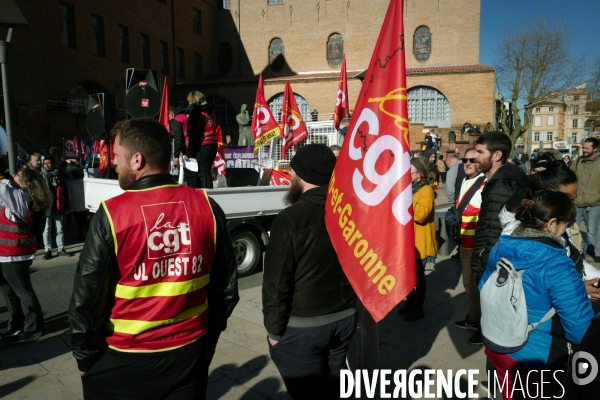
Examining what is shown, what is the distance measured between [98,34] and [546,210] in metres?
27.7

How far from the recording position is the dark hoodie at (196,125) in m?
6.46

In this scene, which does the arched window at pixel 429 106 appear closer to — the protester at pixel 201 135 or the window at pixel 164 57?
the window at pixel 164 57

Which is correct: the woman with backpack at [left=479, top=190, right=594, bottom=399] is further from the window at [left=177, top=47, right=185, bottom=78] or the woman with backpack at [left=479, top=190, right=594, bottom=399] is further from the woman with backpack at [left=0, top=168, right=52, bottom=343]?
the window at [left=177, top=47, right=185, bottom=78]

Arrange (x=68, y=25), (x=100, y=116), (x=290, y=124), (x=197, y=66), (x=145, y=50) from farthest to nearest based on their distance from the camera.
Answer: (x=197, y=66)
(x=145, y=50)
(x=68, y=25)
(x=290, y=124)
(x=100, y=116)

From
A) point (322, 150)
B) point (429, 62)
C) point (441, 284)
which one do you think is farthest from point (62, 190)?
point (429, 62)

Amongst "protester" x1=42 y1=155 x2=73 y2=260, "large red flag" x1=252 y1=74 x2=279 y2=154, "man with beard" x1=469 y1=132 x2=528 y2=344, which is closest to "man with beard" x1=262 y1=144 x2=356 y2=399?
"man with beard" x1=469 y1=132 x2=528 y2=344

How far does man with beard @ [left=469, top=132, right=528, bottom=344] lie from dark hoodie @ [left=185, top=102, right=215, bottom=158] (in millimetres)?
3977

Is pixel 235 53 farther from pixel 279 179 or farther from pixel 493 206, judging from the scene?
pixel 493 206

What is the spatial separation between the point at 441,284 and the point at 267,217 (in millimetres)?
2967

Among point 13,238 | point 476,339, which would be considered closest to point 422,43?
point 476,339

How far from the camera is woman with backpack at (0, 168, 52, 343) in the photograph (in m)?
4.41

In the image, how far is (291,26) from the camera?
34.8 metres

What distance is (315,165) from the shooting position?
251 centimetres

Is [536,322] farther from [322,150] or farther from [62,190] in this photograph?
[62,190]
